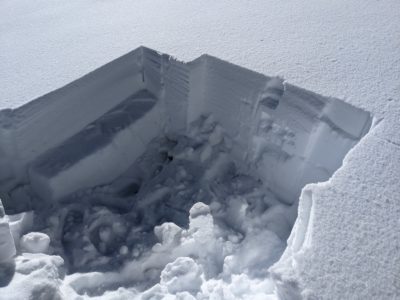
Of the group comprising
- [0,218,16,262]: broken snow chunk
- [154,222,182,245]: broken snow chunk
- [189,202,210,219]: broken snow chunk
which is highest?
[189,202,210,219]: broken snow chunk

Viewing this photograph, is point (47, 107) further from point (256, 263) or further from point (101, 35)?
point (256, 263)

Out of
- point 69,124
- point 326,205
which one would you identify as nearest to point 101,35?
point 69,124

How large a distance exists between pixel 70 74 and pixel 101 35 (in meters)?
0.36

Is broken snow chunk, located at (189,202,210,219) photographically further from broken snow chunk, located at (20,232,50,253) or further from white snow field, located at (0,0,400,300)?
broken snow chunk, located at (20,232,50,253)

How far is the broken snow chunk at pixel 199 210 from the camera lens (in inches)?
56.7

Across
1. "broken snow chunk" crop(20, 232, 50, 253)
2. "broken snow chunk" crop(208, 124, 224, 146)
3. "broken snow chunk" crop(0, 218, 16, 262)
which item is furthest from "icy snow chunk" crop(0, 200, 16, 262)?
"broken snow chunk" crop(208, 124, 224, 146)

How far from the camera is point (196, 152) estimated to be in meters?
1.67

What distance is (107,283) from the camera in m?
1.25

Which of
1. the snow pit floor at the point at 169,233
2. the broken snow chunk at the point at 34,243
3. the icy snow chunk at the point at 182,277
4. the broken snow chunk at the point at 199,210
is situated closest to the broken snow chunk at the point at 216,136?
the snow pit floor at the point at 169,233

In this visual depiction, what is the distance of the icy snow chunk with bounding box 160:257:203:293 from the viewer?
115 cm

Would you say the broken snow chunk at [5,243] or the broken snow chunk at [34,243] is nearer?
the broken snow chunk at [5,243]

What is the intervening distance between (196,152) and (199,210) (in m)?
0.30

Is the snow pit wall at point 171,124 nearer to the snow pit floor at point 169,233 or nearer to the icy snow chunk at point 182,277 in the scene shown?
the snow pit floor at point 169,233

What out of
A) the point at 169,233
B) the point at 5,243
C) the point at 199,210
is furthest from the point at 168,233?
the point at 5,243
